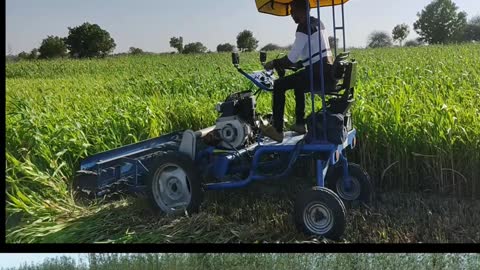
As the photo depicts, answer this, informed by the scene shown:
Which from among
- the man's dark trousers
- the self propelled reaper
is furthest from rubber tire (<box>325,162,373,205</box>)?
the man's dark trousers

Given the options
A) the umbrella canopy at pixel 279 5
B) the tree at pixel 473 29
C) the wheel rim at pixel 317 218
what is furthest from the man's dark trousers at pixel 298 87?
the tree at pixel 473 29

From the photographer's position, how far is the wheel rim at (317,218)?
8.11ft

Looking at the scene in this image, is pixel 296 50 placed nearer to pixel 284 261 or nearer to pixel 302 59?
pixel 302 59

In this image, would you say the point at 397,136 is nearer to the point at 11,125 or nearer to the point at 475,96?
the point at 475,96

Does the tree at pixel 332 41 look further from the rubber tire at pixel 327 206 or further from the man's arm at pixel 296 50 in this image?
the rubber tire at pixel 327 206

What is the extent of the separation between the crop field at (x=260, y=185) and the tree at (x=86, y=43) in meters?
2.67

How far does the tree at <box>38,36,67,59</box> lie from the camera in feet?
26.8

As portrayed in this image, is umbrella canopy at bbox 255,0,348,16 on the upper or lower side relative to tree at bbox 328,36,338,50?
upper

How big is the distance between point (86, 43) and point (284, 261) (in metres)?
4.36

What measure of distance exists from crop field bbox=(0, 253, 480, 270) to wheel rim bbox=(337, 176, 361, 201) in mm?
2524

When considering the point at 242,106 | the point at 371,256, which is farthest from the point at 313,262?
the point at 242,106

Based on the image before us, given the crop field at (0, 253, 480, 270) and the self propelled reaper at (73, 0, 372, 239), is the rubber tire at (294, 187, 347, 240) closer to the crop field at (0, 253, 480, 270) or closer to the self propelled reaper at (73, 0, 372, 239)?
the self propelled reaper at (73, 0, 372, 239)

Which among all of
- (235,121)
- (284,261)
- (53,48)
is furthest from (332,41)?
(53,48)

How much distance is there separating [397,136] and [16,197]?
7.50 feet
